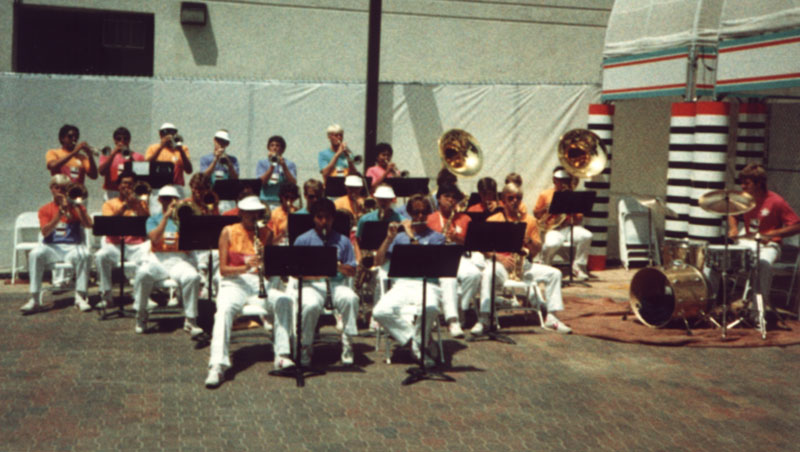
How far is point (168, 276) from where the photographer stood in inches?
412

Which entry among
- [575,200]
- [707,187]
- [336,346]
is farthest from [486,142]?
[336,346]

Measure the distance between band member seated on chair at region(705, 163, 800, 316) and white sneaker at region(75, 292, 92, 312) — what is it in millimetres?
7765

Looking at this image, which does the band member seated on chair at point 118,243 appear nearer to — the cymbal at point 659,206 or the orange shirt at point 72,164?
the orange shirt at point 72,164

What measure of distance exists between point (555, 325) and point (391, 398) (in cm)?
352

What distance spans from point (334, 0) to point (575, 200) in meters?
5.70

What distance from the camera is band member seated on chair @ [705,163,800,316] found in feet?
38.0

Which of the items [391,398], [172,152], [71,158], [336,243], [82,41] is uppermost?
[82,41]

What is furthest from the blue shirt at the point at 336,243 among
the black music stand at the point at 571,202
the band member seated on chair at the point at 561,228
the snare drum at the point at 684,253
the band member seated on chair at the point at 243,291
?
the band member seated on chair at the point at 561,228

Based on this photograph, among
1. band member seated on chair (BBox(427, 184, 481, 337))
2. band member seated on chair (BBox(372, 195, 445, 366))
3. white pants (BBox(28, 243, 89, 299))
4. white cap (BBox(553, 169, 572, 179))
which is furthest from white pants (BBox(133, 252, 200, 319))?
white cap (BBox(553, 169, 572, 179))

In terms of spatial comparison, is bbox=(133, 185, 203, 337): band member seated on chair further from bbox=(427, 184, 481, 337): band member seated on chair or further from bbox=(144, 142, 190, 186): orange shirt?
bbox=(427, 184, 481, 337): band member seated on chair

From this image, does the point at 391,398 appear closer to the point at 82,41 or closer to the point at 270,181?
the point at 270,181

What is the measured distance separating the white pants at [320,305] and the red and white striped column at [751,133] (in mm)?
7962

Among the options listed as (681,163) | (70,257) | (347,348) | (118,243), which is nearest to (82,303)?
(70,257)

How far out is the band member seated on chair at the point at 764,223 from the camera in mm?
11570
